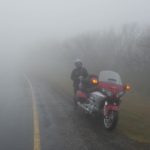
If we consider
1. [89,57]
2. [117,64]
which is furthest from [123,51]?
[89,57]

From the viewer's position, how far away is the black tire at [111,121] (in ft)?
33.1

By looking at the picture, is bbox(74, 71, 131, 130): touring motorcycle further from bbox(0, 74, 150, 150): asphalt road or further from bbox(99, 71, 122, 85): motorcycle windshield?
bbox(0, 74, 150, 150): asphalt road

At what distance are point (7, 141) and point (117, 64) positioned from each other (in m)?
23.0

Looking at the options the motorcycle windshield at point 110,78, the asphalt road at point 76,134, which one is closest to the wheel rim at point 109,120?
the asphalt road at point 76,134

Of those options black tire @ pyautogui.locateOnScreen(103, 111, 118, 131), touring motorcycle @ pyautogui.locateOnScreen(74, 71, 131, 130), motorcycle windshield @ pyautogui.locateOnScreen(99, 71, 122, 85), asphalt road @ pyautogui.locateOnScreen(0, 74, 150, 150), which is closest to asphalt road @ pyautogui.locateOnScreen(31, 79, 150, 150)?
asphalt road @ pyautogui.locateOnScreen(0, 74, 150, 150)

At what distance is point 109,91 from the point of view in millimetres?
10648

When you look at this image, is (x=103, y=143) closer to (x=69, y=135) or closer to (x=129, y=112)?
(x=69, y=135)

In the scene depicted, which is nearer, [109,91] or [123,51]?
[109,91]

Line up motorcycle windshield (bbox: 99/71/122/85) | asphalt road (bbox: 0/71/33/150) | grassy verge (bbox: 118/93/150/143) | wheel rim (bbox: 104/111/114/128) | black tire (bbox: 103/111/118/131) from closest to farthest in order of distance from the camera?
1. asphalt road (bbox: 0/71/33/150)
2. grassy verge (bbox: 118/93/150/143)
3. black tire (bbox: 103/111/118/131)
4. wheel rim (bbox: 104/111/114/128)
5. motorcycle windshield (bbox: 99/71/122/85)

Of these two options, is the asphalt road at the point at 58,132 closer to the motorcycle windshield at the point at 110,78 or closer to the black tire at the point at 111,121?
the black tire at the point at 111,121

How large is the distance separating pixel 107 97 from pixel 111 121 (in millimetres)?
705

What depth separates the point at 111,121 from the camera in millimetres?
10188

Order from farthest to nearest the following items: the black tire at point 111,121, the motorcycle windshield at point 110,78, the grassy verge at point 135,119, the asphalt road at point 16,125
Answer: the motorcycle windshield at point 110,78 → the black tire at point 111,121 → the grassy verge at point 135,119 → the asphalt road at point 16,125

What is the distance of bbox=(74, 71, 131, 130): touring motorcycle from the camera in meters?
10.2
